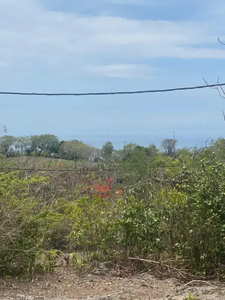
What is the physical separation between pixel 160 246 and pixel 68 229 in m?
2.81

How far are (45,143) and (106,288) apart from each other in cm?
1009

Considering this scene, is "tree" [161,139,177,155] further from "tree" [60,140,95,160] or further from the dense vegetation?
the dense vegetation

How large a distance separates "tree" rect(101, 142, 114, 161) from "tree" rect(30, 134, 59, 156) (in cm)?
175

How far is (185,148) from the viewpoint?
15148 mm

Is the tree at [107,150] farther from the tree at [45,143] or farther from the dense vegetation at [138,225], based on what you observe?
the dense vegetation at [138,225]

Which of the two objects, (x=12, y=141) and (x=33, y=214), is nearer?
(x=33, y=214)

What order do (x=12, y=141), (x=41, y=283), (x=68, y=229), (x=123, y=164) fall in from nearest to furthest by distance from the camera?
1. (x=41, y=283)
2. (x=68, y=229)
3. (x=123, y=164)
4. (x=12, y=141)

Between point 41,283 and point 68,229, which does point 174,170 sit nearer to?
point 68,229

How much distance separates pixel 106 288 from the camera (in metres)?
7.84

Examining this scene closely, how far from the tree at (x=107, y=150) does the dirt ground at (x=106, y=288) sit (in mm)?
9136

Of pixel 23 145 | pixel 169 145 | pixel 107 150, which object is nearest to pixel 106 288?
pixel 23 145

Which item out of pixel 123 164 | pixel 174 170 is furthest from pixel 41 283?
pixel 123 164

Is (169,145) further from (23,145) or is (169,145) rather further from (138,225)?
(138,225)

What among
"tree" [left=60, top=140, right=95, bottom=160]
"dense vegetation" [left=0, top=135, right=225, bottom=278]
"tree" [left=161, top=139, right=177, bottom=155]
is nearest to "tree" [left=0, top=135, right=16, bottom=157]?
"tree" [left=60, top=140, right=95, bottom=160]
